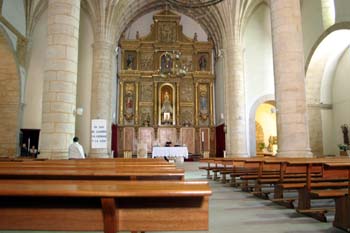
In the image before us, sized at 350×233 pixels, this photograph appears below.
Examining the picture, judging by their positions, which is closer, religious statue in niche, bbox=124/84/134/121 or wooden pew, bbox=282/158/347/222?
wooden pew, bbox=282/158/347/222

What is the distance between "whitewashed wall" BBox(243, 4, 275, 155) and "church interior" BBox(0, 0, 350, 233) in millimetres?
65

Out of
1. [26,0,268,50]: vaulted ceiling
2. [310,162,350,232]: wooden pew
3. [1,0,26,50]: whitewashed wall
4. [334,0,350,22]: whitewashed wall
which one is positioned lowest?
[310,162,350,232]: wooden pew

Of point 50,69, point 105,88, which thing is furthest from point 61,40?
point 105,88

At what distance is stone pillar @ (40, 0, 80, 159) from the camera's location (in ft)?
25.8

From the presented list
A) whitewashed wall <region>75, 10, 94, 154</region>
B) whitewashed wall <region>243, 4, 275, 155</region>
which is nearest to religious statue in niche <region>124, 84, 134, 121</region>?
whitewashed wall <region>75, 10, 94, 154</region>

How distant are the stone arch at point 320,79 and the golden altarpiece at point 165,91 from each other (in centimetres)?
830

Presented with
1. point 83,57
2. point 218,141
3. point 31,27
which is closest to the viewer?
point 31,27

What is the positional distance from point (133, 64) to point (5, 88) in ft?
33.9

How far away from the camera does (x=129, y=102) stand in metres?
23.2

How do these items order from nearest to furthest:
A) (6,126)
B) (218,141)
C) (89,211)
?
(89,211), (6,126), (218,141)

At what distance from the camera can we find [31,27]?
55.5 ft

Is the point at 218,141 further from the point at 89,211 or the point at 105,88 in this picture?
the point at 89,211

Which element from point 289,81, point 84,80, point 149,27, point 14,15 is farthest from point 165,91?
point 289,81

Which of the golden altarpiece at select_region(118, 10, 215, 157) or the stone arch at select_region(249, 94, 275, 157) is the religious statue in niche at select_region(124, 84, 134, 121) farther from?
the stone arch at select_region(249, 94, 275, 157)
